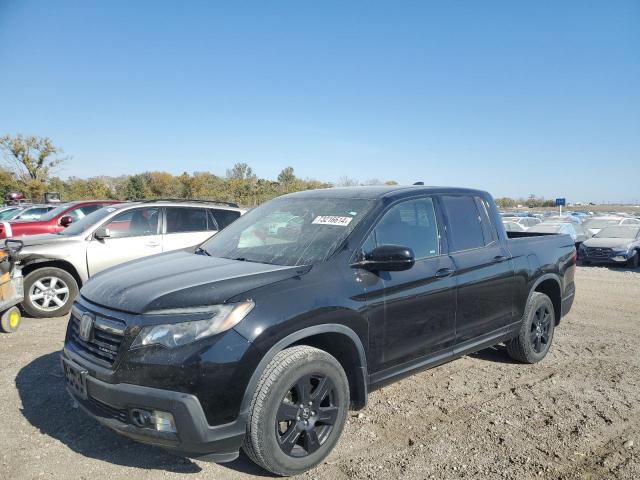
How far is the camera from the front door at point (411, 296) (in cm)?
335

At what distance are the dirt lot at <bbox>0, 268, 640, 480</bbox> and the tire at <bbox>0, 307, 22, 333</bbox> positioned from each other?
0.77 metres

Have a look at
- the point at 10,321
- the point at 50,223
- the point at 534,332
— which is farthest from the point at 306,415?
the point at 50,223

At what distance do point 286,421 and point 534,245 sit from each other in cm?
333

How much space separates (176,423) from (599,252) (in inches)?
593

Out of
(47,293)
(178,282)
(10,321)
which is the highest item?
(178,282)

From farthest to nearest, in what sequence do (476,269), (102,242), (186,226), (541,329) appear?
(186,226)
(102,242)
(541,329)
(476,269)

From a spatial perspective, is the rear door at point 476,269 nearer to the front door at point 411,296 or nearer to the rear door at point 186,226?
the front door at point 411,296

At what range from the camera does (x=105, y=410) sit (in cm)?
275

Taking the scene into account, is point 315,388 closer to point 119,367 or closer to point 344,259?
point 344,259

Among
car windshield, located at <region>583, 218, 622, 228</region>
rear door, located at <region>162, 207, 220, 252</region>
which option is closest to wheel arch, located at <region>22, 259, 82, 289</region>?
rear door, located at <region>162, 207, 220, 252</region>

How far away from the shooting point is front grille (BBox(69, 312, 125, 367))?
274 centimetres

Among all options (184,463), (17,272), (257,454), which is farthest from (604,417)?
(17,272)

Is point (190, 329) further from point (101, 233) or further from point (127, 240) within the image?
point (127, 240)

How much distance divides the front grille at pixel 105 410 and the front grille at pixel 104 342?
0.78 feet
